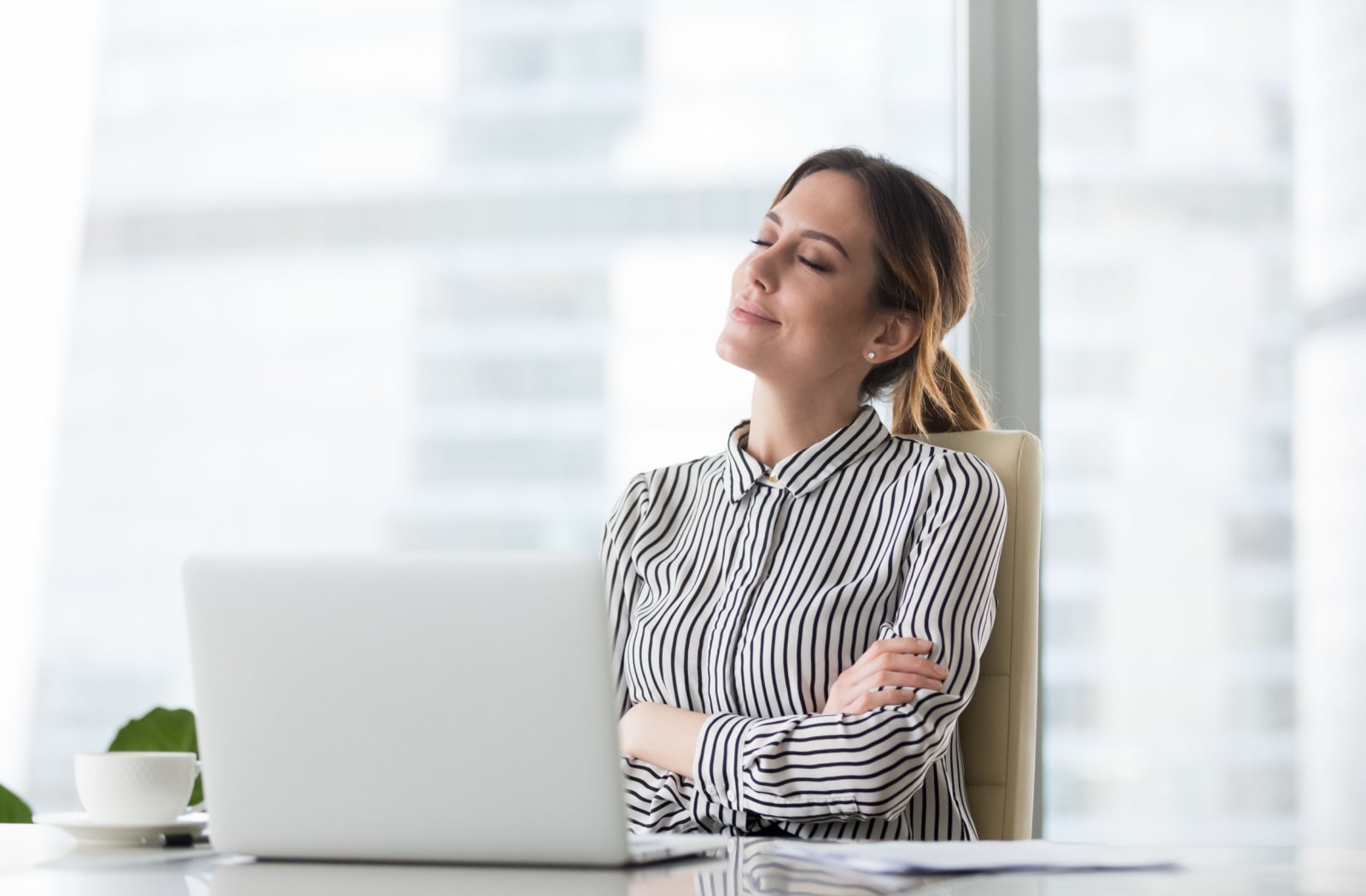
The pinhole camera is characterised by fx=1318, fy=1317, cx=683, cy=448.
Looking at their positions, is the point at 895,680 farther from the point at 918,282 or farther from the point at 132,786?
the point at 132,786

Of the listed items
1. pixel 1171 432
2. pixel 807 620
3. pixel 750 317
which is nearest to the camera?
pixel 807 620

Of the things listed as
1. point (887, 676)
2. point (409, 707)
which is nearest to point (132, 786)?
point (409, 707)

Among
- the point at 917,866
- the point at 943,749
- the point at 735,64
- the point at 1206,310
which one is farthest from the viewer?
the point at 735,64

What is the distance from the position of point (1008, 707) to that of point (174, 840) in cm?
97

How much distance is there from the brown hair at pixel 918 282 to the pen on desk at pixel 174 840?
3.66 ft

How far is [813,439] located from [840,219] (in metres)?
0.31

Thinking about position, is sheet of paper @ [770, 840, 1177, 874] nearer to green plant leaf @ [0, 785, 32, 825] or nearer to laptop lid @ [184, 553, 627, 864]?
laptop lid @ [184, 553, 627, 864]

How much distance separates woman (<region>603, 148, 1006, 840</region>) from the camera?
1.45 meters

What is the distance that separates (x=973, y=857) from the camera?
2.80 feet

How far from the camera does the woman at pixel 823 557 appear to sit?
4.76 feet

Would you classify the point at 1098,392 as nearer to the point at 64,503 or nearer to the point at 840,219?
the point at 840,219

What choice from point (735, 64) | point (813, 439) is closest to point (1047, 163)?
point (735, 64)

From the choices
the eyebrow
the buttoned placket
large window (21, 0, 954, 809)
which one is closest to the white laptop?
the buttoned placket

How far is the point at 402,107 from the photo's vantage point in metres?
2.62
